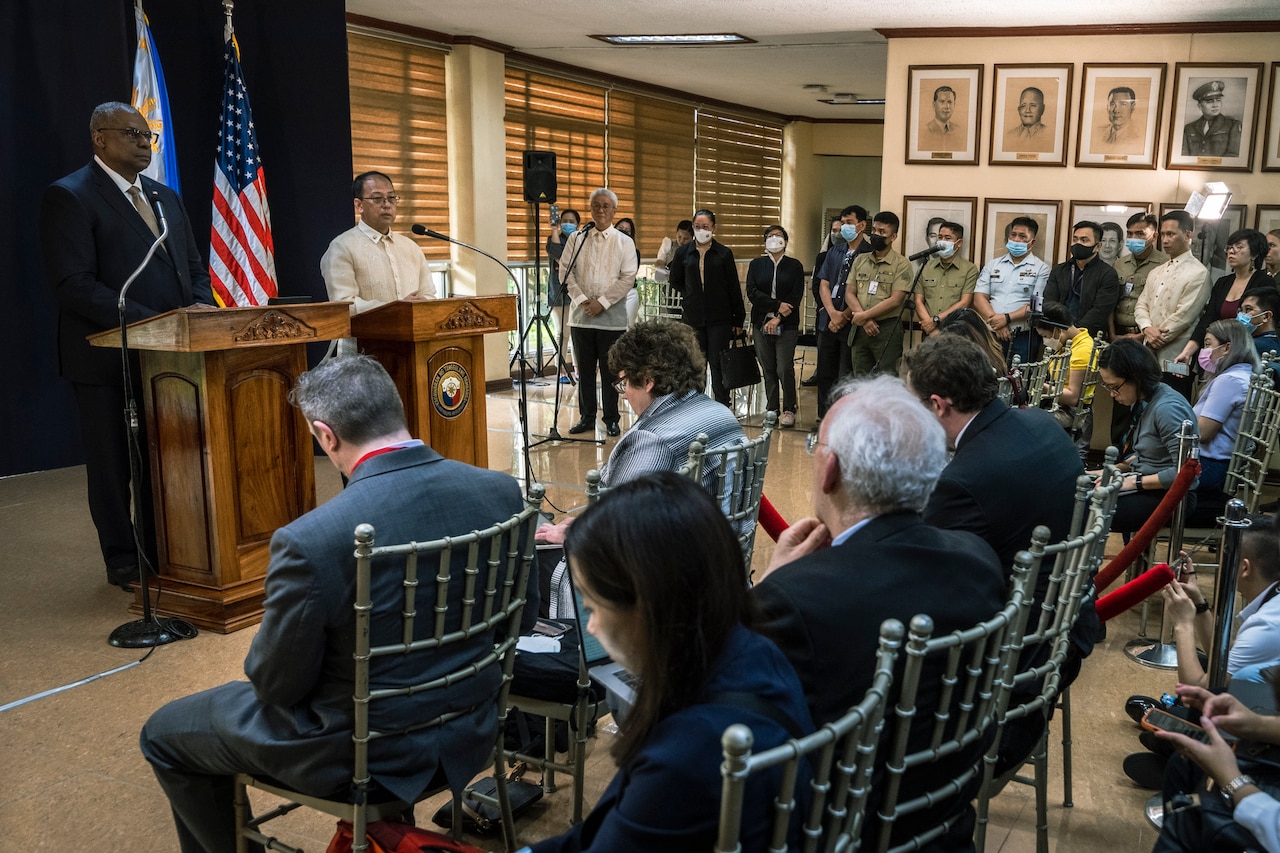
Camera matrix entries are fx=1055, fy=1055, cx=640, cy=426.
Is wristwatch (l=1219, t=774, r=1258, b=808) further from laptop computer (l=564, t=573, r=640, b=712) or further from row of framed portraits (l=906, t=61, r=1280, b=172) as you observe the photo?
row of framed portraits (l=906, t=61, r=1280, b=172)

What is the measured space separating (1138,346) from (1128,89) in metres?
4.33

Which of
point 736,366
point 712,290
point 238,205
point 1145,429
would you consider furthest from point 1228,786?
point 712,290

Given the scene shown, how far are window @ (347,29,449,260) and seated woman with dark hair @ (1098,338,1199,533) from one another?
18.7 feet

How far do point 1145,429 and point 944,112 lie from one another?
4662mm

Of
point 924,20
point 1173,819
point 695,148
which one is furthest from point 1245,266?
point 695,148

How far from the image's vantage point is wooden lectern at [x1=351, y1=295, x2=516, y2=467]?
4.48m

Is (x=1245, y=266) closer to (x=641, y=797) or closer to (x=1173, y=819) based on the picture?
(x=1173, y=819)

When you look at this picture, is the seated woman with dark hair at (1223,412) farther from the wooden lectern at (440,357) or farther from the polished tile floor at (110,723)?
the wooden lectern at (440,357)

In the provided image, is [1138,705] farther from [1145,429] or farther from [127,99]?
[127,99]

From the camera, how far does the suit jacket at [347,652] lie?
5.90ft

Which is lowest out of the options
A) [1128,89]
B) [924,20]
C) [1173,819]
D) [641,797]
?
[1173,819]

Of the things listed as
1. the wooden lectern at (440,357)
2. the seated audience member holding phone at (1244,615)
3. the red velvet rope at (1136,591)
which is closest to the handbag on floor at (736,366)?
the wooden lectern at (440,357)

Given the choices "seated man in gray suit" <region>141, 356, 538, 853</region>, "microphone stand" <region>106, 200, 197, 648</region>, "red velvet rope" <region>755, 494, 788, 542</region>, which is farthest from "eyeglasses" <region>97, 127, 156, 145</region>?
"red velvet rope" <region>755, 494, 788, 542</region>

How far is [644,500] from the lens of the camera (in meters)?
1.22
